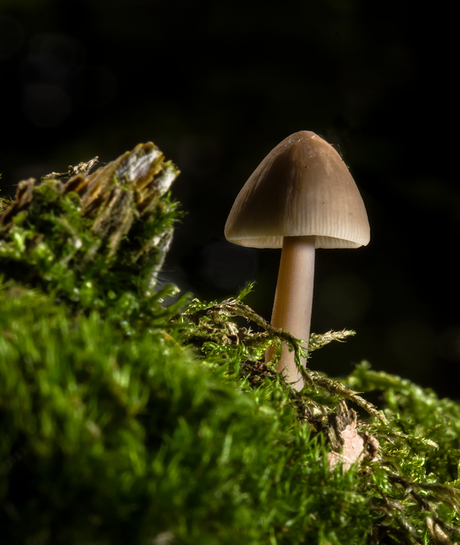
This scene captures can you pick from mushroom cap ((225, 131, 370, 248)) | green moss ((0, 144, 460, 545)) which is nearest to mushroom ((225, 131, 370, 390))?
mushroom cap ((225, 131, 370, 248))

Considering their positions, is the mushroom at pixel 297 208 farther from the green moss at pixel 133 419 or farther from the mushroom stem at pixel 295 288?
the green moss at pixel 133 419

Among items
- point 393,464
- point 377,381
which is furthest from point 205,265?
point 393,464

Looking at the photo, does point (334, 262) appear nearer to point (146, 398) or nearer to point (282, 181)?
point (282, 181)

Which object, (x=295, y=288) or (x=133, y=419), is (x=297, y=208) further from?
(x=133, y=419)

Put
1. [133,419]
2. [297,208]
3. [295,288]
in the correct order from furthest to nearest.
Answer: [295,288] → [297,208] → [133,419]

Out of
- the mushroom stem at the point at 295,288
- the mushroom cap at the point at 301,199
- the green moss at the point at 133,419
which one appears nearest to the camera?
the green moss at the point at 133,419

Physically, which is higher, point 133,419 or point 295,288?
point 295,288

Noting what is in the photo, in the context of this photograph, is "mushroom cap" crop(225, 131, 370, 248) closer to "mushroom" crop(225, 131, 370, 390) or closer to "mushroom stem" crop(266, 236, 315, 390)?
"mushroom" crop(225, 131, 370, 390)

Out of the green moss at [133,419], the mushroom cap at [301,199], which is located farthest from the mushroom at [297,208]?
the green moss at [133,419]

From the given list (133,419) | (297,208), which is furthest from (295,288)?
(133,419)
